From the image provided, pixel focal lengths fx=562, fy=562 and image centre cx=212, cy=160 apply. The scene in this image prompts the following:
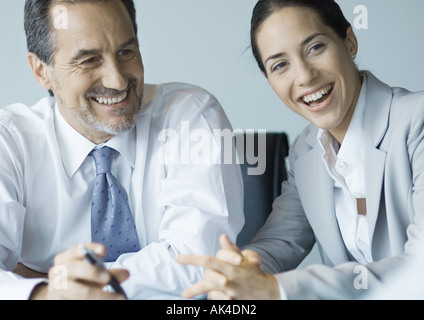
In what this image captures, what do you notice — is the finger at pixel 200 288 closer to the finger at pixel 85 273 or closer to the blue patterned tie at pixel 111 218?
the finger at pixel 85 273

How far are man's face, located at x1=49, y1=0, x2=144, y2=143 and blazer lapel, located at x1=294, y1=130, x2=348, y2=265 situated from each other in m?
0.47

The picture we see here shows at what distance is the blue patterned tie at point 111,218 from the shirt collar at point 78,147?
0.06 meters

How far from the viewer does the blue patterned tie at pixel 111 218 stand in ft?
4.52

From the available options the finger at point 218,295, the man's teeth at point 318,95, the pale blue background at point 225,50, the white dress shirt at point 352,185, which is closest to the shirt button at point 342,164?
the white dress shirt at point 352,185

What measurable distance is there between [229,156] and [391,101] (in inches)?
16.2

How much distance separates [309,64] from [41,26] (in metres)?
0.67

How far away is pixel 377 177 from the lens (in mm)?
1268

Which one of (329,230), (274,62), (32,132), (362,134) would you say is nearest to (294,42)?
(274,62)

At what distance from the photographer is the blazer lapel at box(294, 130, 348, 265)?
1381 mm

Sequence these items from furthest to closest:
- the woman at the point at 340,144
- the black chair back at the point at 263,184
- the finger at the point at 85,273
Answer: the black chair back at the point at 263,184 < the woman at the point at 340,144 < the finger at the point at 85,273
